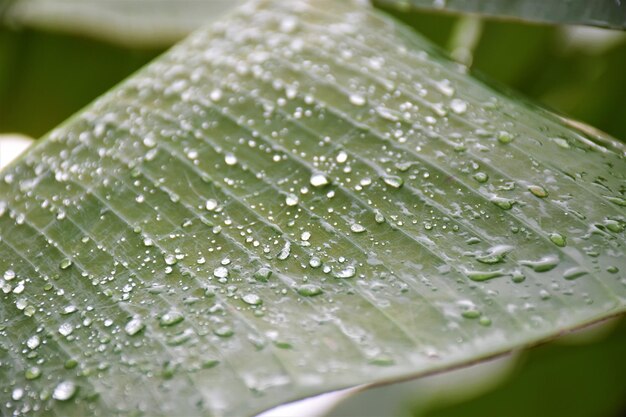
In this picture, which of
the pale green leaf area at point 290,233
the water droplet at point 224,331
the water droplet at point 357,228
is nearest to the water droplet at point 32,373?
the pale green leaf area at point 290,233

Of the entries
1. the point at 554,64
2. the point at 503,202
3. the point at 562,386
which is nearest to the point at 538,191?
the point at 503,202

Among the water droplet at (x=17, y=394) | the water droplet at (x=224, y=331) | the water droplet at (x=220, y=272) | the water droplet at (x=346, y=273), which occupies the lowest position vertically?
the water droplet at (x=17, y=394)

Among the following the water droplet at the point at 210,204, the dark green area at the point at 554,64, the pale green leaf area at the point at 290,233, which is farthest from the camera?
the dark green area at the point at 554,64

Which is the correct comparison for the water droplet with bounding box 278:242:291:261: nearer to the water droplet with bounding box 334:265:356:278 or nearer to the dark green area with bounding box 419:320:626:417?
the water droplet with bounding box 334:265:356:278

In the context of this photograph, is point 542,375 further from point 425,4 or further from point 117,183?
point 117,183

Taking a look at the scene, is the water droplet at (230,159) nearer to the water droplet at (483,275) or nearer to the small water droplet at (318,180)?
the small water droplet at (318,180)

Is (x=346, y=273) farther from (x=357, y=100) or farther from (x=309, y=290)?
(x=357, y=100)

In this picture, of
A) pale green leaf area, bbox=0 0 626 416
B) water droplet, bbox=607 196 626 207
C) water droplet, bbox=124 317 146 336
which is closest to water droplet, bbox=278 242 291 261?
pale green leaf area, bbox=0 0 626 416
